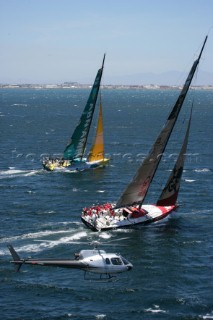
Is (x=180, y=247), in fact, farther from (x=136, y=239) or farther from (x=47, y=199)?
(x=47, y=199)

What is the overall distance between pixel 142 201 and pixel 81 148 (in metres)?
40.9

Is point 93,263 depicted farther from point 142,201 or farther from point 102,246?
point 142,201

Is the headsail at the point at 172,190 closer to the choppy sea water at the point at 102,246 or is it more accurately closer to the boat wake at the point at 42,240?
the choppy sea water at the point at 102,246

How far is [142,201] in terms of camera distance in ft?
232

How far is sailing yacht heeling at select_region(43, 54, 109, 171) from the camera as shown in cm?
10644

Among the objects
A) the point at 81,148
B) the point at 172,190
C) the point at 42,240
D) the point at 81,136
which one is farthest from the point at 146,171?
the point at 81,136

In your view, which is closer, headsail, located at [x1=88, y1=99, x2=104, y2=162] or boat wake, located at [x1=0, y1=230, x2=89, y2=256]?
boat wake, located at [x1=0, y1=230, x2=89, y2=256]

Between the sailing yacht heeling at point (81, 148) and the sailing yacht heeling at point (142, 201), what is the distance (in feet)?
117

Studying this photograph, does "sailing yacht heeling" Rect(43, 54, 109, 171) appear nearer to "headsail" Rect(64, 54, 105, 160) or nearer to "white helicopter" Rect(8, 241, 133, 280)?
"headsail" Rect(64, 54, 105, 160)

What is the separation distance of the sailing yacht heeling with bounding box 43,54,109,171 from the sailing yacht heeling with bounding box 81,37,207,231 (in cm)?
3560

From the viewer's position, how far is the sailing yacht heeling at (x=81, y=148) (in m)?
106

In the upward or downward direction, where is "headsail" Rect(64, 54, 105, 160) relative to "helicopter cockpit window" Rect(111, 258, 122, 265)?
upward

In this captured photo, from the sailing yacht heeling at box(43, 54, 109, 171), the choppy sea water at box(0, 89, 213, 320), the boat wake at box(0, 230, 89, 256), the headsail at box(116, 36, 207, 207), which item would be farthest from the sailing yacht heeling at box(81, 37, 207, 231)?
the sailing yacht heeling at box(43, 54, 109, 171)

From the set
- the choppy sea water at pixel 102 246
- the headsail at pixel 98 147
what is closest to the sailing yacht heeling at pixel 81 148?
the headsail at pixel 98 147
